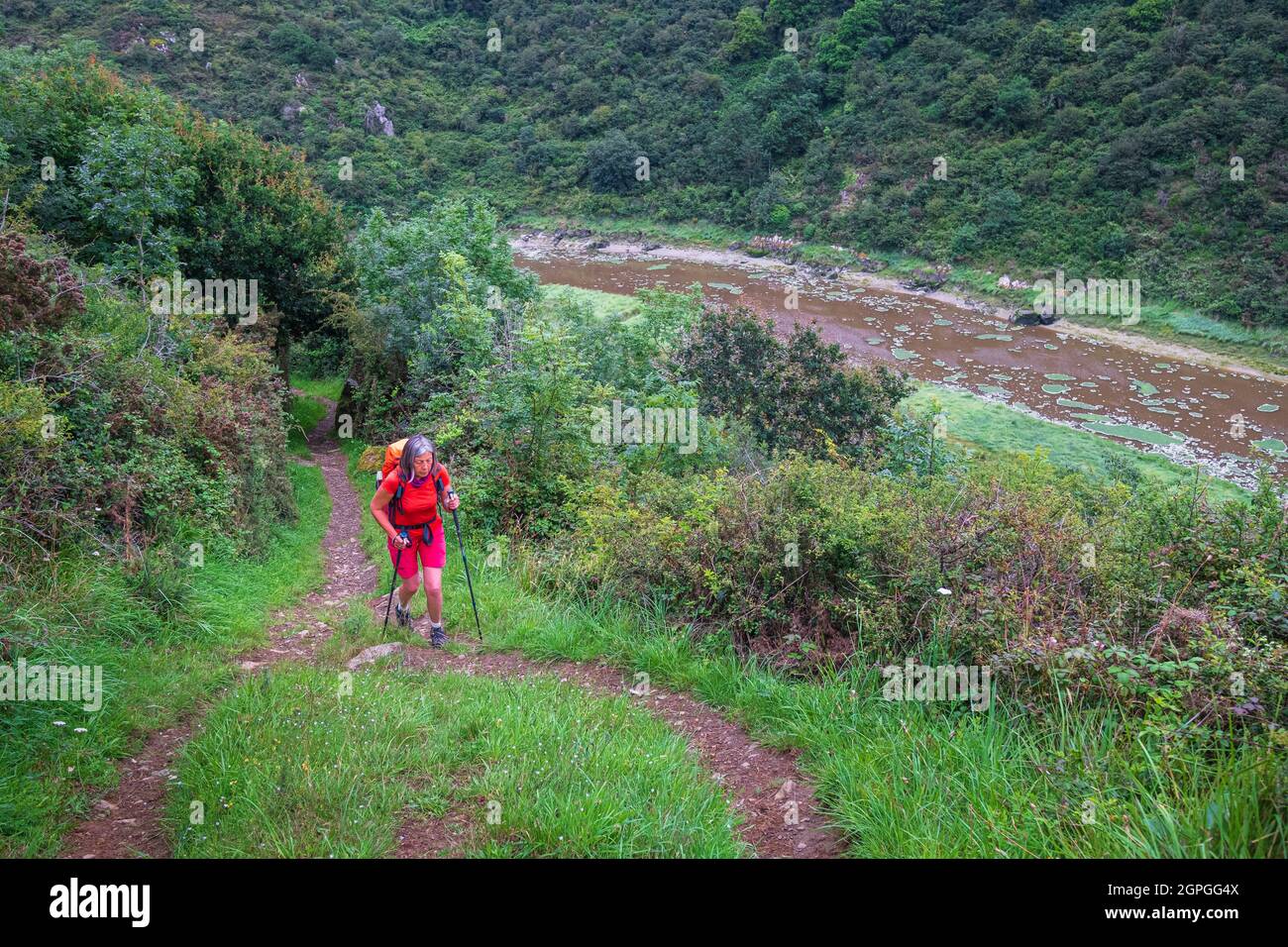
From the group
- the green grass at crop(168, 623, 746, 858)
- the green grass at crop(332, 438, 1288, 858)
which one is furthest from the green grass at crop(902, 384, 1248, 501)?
the green grass at crop(168, 623, 746, 858)

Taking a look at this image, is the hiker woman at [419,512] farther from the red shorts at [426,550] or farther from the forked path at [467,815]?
the forked path at [467,815]

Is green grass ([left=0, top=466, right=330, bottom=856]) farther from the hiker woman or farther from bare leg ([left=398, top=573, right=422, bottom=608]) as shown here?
the hiker woman

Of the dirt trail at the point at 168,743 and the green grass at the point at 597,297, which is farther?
the green grass at the point at 597,297

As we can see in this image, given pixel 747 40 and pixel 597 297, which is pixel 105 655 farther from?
pixel 747 40

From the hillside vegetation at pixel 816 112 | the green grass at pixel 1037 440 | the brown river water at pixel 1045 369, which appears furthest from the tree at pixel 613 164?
the green grass at pixel 1037 440

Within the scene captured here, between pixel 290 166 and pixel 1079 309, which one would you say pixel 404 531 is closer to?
pixel 290 166

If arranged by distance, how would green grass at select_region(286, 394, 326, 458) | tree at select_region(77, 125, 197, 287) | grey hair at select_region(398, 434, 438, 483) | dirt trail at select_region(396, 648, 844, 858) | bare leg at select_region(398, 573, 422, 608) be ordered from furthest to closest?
green grass at select_region(286, 394, 326, 458), tree at select_region(77, 125, 197, 287), bare leg at select_region(398, 573, 422, 608), grey hair at select_region(398, 434, 438, 483), dirt trail at select_region(396, 648, 844, 858)

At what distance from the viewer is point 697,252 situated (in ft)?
169

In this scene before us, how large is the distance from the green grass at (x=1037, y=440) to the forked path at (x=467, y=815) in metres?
15.8

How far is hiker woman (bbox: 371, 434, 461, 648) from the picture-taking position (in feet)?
20.0

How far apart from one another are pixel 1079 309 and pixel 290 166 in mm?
32164

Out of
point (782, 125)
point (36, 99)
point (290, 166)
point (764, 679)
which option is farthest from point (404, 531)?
point (782, 125)

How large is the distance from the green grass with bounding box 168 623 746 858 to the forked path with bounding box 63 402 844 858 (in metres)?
0.12

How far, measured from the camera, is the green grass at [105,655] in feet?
11.8
